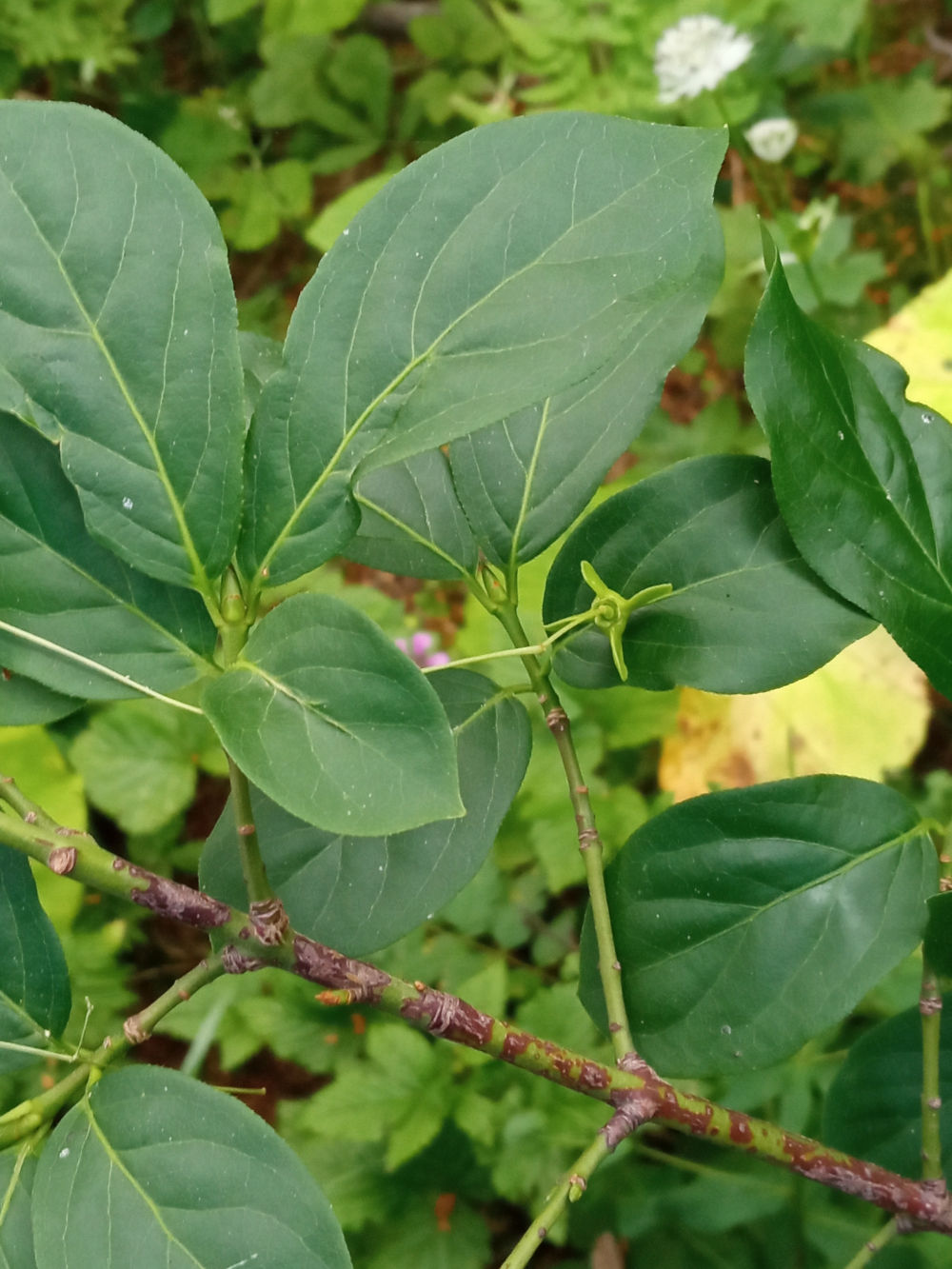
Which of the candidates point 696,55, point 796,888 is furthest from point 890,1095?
point 696,55

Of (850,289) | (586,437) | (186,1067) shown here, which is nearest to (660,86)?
(850,289)

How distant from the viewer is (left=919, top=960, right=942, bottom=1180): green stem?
597 millimetres

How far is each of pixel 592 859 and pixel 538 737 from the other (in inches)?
29.3

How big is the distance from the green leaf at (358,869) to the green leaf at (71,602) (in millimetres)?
113

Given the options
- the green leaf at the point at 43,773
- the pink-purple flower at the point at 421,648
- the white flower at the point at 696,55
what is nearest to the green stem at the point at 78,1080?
the pink-purple flower at the point at 421,648

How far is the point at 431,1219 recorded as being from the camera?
127cm

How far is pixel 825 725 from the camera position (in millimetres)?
1420

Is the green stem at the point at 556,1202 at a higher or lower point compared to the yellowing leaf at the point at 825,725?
higher

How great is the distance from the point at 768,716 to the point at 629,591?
93 cm

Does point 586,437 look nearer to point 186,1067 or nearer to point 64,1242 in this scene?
point 64,1242

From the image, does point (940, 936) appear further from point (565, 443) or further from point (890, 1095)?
point (565, 443)

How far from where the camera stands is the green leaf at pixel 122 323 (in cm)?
47

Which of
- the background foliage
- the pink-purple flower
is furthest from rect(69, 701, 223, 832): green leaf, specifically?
the pink-purple flower

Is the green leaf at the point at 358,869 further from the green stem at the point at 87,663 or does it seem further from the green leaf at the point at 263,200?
the green leaf at the point at 263,200
